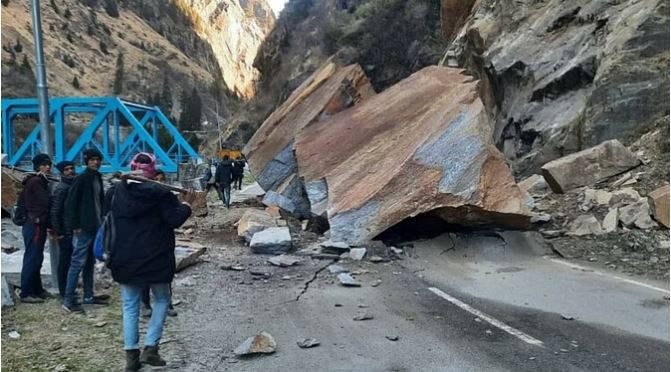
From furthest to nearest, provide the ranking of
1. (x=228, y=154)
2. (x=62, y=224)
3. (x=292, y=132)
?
(x=228, y=154) < (x=292, y=132) < (x=62, y=224)

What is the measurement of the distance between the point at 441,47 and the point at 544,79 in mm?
10612

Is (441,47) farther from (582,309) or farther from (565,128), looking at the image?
(582,309)

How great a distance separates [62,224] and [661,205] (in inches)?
302

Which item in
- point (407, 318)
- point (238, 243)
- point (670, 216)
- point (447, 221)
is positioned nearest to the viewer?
point (407, 318)

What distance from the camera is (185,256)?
8031 mm

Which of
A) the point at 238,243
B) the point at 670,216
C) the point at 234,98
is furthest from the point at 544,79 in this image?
the point at 234,98

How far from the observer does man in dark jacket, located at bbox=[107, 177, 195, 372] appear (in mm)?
4148

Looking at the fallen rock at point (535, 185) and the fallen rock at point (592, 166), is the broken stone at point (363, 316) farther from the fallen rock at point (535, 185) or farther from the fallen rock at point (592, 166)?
the fallen rock at point (535, 185)

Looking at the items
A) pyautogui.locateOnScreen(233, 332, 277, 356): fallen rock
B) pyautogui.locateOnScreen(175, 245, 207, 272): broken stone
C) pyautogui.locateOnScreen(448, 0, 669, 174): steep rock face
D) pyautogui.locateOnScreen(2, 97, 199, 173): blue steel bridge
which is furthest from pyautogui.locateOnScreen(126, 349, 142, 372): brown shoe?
pyautogui.locateOnScreen(2, 97, 199, 173): blue steel bridge

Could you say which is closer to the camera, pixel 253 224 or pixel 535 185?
pixel 253 224

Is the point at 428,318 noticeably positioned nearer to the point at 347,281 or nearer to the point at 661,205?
the point at 347,281

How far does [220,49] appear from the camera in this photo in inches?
5605

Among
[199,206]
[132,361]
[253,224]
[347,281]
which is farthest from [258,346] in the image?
[199,206]

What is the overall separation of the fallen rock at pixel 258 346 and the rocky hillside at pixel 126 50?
59.0 m
